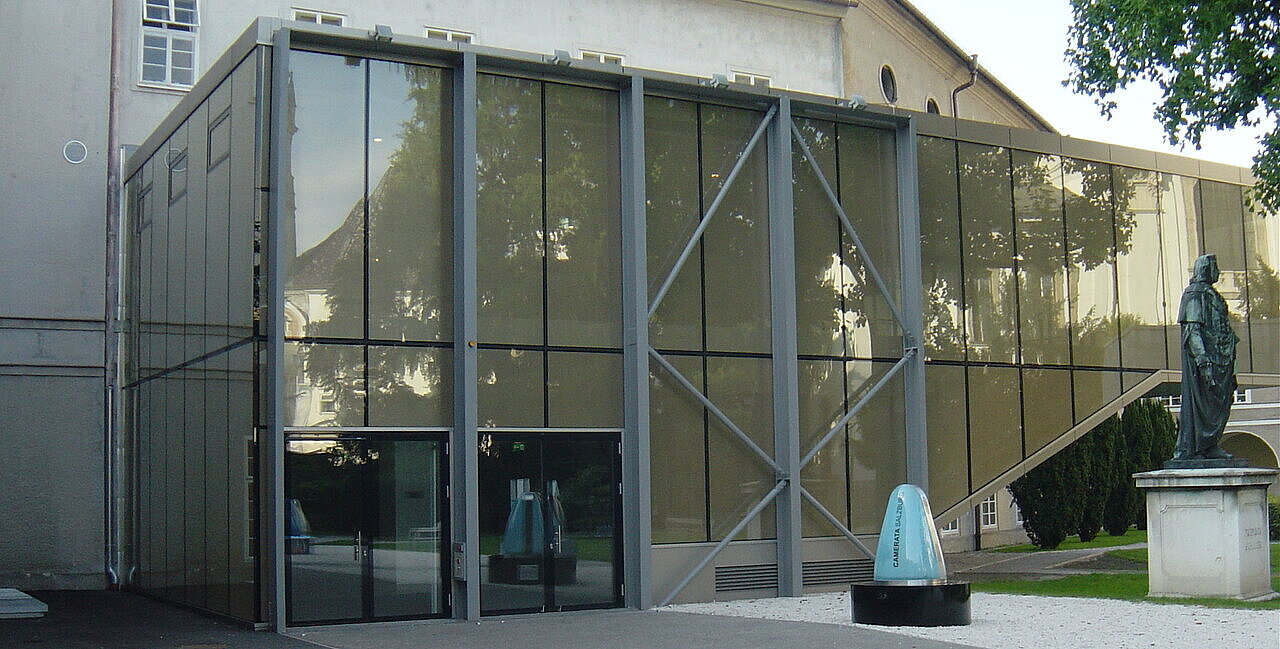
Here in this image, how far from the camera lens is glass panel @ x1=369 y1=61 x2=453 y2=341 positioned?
59.0 feet

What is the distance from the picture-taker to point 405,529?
1764cm

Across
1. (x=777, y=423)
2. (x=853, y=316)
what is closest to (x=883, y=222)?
(x=853, y=316)

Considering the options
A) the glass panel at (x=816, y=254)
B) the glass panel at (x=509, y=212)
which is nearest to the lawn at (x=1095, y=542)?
the glass panel at (x=816, y=254)

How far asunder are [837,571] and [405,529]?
707cm

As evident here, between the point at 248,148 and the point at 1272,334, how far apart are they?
67.0ft

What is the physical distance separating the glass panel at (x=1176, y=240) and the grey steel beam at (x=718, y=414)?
938 cm

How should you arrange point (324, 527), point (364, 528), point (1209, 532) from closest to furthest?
point (324, 527)
point (364, 528)
point (1209, 532)

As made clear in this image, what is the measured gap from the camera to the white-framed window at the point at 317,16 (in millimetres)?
25181

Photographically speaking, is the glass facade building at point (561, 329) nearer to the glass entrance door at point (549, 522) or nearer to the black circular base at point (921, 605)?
the glass entrance door at point (549, 522)

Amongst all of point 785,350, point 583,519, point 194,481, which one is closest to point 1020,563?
point 785,350

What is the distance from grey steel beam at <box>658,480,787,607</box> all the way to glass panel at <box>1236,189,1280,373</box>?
1210cm

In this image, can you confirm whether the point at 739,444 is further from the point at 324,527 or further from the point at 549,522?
the point at 324,527

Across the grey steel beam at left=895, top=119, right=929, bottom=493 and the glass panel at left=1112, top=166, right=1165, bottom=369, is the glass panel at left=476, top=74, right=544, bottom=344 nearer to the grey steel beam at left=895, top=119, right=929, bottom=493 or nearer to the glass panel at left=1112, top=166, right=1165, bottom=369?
the grey steel beam at left=895, top=119, right=929, bottom=493

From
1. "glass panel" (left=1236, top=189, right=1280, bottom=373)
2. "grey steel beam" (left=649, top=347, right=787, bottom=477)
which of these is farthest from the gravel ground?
"glass panel" (left=1236, top=189, right=1280, bottom=373)
